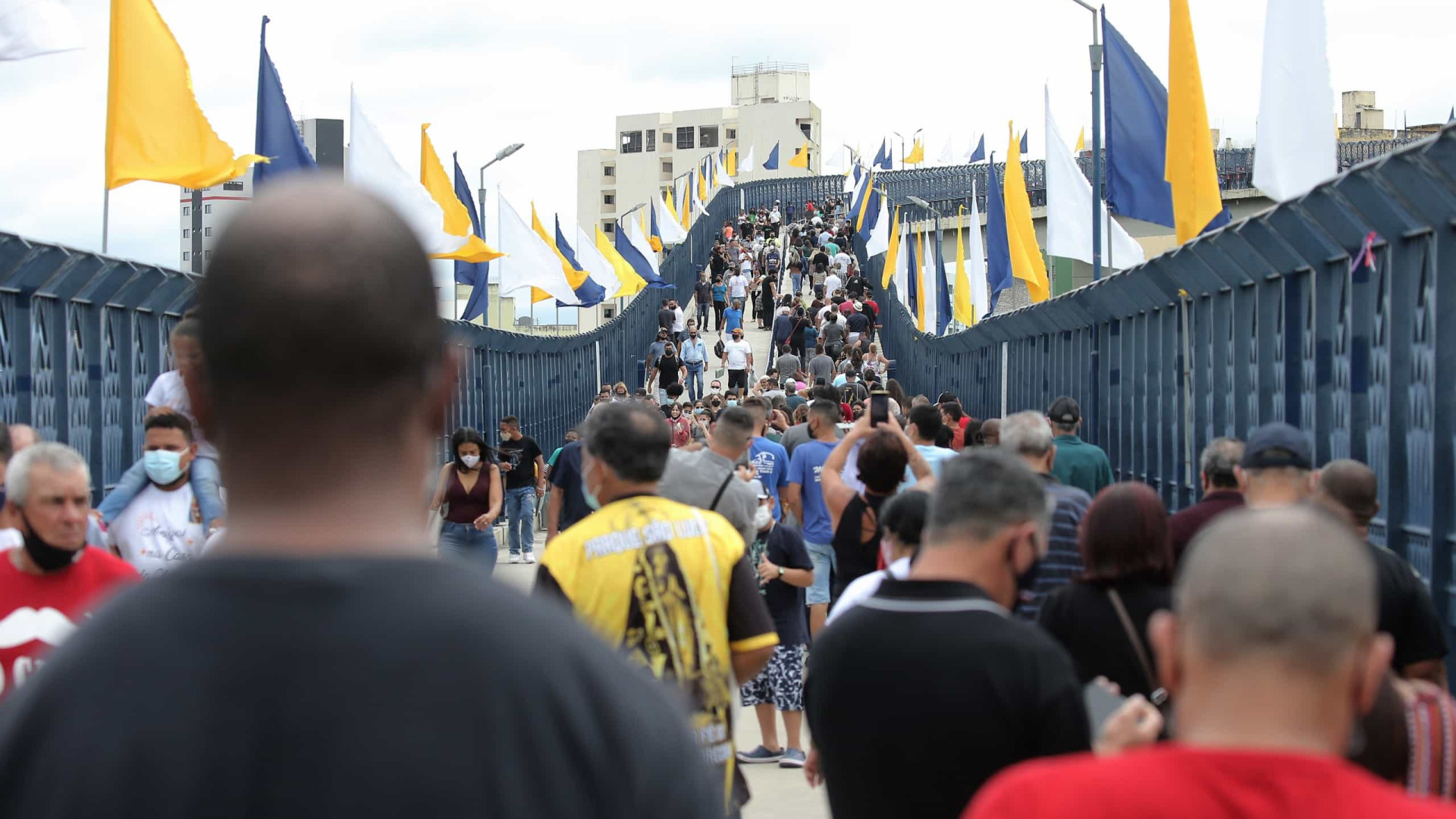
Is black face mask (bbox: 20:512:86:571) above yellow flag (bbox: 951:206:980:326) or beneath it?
beneath

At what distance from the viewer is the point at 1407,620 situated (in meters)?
4.55

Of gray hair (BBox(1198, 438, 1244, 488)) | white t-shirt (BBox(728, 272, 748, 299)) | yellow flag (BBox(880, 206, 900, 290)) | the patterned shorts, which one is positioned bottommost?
the patterned shorts

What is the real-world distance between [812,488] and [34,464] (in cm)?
554

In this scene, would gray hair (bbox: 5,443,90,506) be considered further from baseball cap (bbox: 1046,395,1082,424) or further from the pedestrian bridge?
baseball cap (bbox: 1046,395,1082,424)

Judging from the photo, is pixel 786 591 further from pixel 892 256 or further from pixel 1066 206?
pixel 892 256

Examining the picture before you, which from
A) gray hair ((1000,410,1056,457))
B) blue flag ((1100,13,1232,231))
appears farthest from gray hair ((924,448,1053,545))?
blue flag ((1100,13,1232,231))

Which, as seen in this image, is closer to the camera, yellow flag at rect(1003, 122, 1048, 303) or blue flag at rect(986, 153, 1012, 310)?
yellow flag at rect(1003, 122, 1048, 303)

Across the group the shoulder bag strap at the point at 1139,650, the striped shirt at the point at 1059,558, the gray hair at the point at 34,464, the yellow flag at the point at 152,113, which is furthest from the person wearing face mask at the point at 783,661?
the yellow flag at the point at 152,113

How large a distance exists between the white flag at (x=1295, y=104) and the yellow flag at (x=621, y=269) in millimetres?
22420

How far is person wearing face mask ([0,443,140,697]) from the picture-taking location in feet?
13.9

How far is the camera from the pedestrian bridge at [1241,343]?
7.96 meters

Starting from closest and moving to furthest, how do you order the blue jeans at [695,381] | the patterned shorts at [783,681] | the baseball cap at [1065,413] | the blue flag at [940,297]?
1. the patterned shorts at [783,681]
2. the baseball cap at [1065,413]
3. the blue jeans at [695,381]
4. the blue flag at [940,297]

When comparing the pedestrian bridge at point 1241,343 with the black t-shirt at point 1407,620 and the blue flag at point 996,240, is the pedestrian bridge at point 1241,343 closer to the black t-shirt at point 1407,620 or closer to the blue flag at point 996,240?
the black t-shirt at point 1407,620

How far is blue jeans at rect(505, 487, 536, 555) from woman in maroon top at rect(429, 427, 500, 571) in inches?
147
